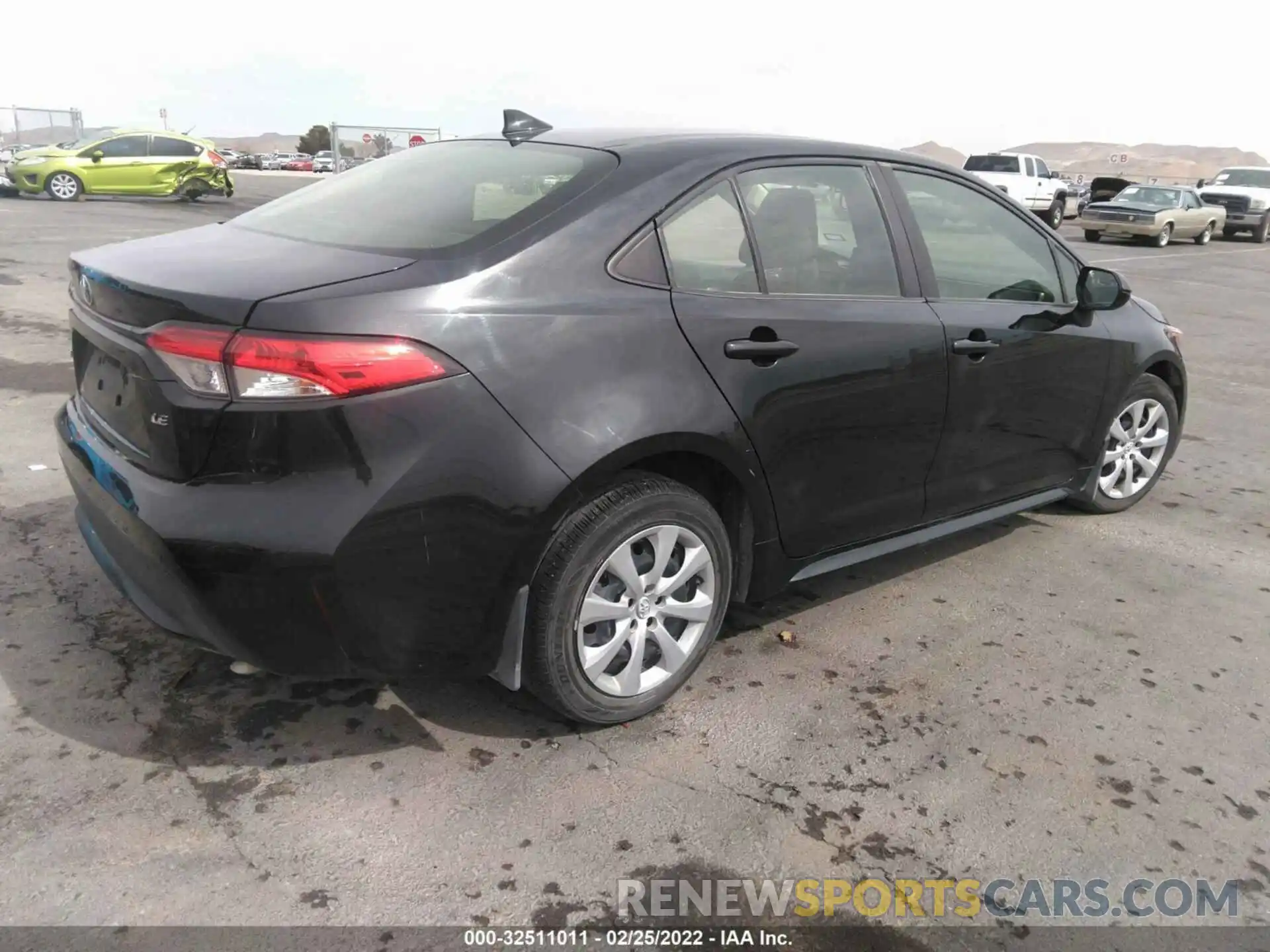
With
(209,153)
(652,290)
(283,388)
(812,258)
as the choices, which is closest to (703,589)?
(652,290)

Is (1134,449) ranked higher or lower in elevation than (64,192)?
lower

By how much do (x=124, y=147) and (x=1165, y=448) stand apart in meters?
21.7

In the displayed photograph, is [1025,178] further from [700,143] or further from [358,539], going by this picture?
[358,539]

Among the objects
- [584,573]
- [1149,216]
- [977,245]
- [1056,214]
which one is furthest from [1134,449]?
[1056,214]

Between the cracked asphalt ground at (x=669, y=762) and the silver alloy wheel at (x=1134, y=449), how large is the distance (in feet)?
2.43

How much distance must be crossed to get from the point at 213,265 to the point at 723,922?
2.03 metres

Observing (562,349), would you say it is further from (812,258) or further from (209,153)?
(209,153)

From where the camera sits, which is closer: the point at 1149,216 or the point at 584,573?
the point at 584,573

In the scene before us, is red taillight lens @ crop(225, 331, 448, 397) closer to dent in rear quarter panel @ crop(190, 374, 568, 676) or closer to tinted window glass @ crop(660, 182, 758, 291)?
dent in rear quarter panel @ crop(190, 374, 568, 676)

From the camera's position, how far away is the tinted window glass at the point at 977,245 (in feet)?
11.6

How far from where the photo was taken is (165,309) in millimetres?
2357

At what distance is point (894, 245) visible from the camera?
3.38 metres

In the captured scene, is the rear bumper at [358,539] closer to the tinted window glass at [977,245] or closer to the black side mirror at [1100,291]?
the tinted window glass at [977,245]

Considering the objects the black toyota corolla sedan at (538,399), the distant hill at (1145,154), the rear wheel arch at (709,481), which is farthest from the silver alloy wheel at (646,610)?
the distant hill at (1145,154)
